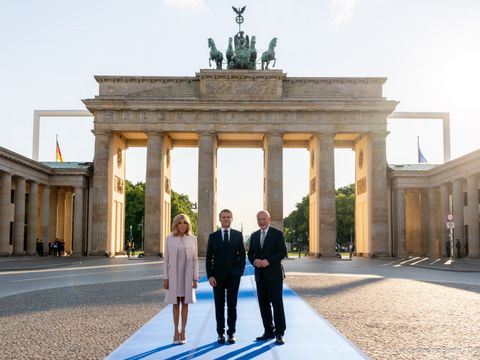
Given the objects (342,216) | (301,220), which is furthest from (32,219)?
(301,220)

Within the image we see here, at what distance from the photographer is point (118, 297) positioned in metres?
20.0

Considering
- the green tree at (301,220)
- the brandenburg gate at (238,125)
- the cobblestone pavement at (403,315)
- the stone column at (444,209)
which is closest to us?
the cobblestone pavement at (403,315)

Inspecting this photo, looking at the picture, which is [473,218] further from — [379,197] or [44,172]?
[44,172]

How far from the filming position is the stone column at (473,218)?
168 ft

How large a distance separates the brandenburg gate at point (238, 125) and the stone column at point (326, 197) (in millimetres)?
92

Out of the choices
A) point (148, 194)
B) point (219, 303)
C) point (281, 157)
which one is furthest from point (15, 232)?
point (219, 303)

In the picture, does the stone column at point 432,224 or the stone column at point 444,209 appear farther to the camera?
the stone column at point 432,224

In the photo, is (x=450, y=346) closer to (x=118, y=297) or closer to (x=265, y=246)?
(x=265, y=246)

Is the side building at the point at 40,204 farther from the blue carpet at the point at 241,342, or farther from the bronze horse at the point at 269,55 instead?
the blue carpet at the point at 241,342

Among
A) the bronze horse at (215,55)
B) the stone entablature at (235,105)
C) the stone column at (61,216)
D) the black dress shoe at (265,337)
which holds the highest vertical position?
the bronze horse at (215,55)

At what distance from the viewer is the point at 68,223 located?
72438 millimetres

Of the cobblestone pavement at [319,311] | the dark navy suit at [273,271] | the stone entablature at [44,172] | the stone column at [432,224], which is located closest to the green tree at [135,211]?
the stone entablature at [44,172]

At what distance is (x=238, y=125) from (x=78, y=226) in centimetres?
1815

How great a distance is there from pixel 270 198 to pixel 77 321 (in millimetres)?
45160
